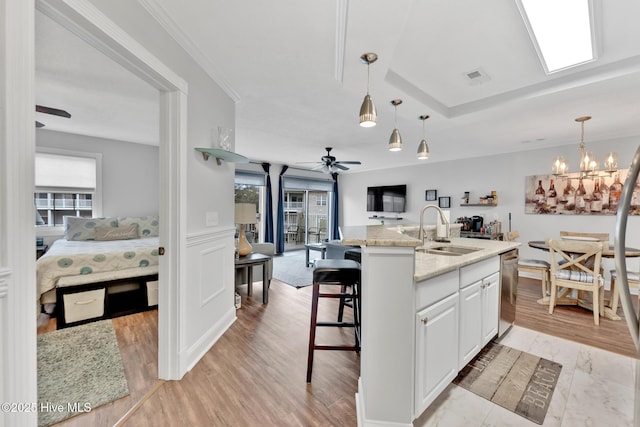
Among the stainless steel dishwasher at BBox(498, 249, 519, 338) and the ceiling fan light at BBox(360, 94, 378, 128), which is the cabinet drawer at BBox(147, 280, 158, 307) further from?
the stainless steel dishwasher at BBox(498, 249, 519, 338)

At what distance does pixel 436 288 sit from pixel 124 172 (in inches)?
215

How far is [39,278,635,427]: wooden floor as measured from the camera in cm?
152

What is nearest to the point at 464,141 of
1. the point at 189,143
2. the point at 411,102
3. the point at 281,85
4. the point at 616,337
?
the point at 411,102

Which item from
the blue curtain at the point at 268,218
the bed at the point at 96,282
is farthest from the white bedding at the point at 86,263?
the blue curtain at the point at 268,218

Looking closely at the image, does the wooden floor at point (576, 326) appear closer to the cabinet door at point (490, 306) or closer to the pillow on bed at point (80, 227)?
the cabinet door at point (490, 306)

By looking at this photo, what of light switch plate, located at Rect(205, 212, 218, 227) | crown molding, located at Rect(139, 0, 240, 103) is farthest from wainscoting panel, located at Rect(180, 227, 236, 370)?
crown molding, located at Rect(139, 0, 240, 103)

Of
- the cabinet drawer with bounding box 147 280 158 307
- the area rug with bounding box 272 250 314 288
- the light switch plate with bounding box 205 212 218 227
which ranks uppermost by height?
the light switch plate with bounding box 205 212 218 227

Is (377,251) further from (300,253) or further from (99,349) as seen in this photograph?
(300,253)

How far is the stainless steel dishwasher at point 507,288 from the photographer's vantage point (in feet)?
7.62

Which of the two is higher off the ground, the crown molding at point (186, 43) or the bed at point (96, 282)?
the crown molding at point (186, 43)

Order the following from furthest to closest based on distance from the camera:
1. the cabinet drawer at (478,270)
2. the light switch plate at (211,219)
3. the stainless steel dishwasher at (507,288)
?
the stainless steel dishwasher at (507,288), the light switch plate at (211,219), the cabinet drawer at (478,270)

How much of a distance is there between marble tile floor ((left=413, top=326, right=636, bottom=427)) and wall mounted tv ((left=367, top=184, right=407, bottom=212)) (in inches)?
189

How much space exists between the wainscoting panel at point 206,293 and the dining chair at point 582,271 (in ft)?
12.0

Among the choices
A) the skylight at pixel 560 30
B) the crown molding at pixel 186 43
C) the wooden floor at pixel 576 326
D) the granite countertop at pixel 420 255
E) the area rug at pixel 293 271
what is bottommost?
the area rug at pixel 293 271
